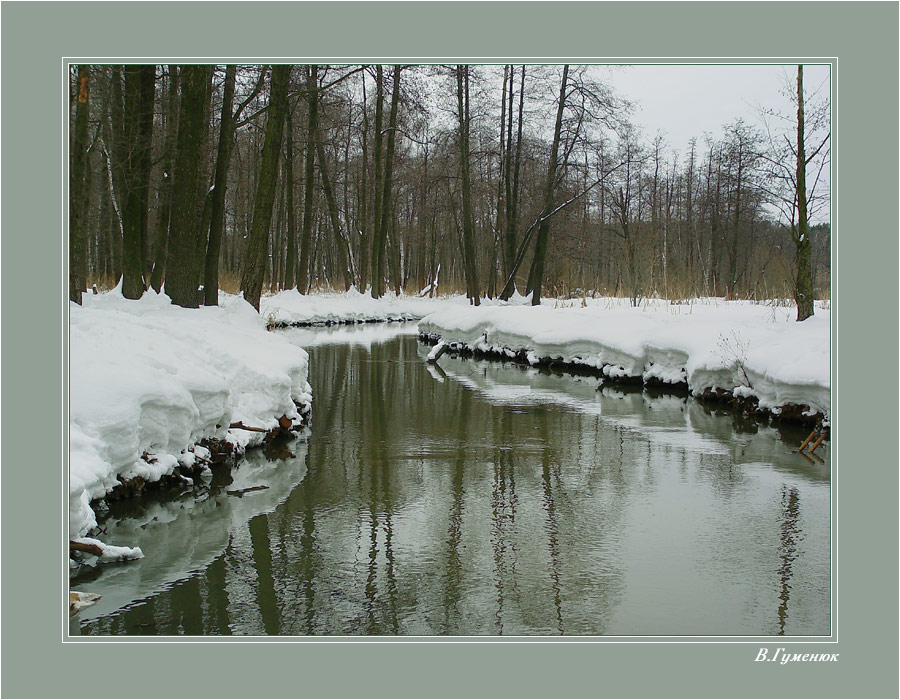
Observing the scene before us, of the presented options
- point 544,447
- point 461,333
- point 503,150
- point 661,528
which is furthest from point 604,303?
point 661,528

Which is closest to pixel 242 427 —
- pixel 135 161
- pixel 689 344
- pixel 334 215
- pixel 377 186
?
pixel 689 344

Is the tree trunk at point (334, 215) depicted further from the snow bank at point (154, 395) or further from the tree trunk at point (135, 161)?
the snow bank at point (154, 395)

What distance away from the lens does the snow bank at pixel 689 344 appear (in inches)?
358

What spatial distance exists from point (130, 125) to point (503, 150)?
15335 mm

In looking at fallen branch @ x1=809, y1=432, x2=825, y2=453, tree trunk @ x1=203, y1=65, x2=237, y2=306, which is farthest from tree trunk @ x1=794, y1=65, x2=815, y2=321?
tree trunk @ x1=203, y1=65, x2=237, y2=306

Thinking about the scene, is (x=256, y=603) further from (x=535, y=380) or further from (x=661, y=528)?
(x=535, y=380)

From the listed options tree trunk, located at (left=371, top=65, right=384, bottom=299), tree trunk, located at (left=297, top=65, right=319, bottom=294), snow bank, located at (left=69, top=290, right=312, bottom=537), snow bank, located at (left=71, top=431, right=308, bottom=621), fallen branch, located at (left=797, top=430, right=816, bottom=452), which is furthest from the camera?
tree trunk, located at (left=371, top=65, right=384, bottom=299)

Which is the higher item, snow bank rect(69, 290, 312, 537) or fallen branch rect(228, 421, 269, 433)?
snow bank rect(69, 290, 312, 537)

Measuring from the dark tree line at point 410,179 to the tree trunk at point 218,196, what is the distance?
1.5 inches

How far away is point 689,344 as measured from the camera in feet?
39.9

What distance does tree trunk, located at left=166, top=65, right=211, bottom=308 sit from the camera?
1295 cm

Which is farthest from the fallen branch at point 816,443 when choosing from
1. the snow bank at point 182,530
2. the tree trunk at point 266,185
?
the tree trunk at point 266,185

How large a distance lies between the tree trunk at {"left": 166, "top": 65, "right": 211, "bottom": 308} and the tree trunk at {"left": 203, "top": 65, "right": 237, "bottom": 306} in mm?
1231

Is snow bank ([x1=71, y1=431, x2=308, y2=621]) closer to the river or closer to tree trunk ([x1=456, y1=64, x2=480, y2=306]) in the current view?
the river
